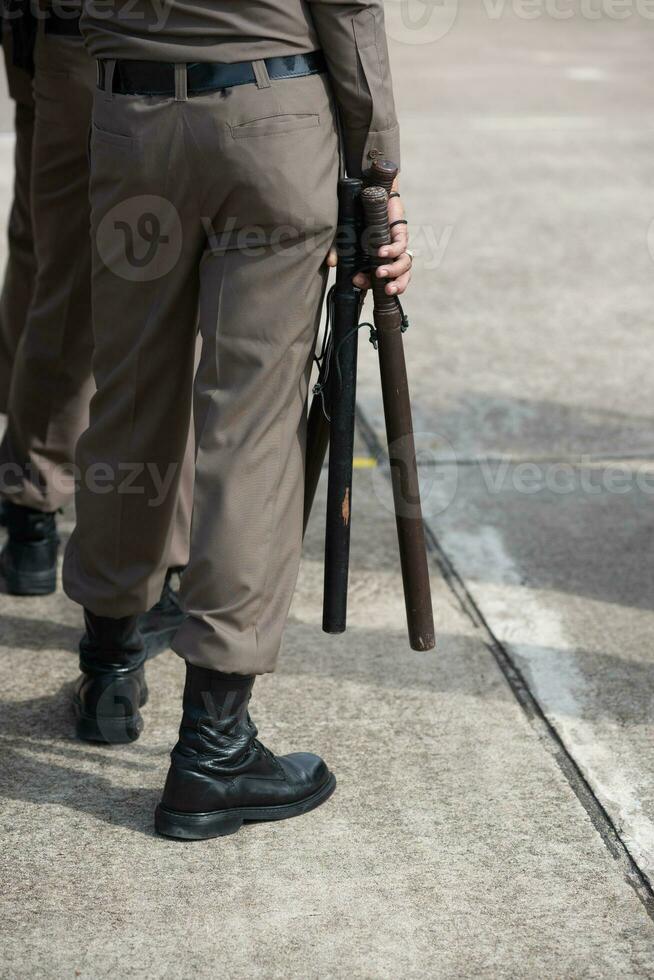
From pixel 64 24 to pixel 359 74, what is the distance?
986 mm

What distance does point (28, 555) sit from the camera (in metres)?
3.29

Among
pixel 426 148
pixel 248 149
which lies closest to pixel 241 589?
pixel 248 149

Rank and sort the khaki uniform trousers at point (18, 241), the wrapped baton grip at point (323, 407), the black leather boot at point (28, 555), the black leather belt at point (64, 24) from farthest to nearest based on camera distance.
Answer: the black leather boot at point (28, 555) < the khaki uniform trousers at point (18, 241) < the black leather belt at point (64, 24) < the wrapped baton grip at point (323, 407)

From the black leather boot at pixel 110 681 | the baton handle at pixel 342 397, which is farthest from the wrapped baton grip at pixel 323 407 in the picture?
the black leather boot at pixel 110 681

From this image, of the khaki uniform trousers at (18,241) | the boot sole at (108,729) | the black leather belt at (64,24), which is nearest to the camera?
the boot sole at (108,729)

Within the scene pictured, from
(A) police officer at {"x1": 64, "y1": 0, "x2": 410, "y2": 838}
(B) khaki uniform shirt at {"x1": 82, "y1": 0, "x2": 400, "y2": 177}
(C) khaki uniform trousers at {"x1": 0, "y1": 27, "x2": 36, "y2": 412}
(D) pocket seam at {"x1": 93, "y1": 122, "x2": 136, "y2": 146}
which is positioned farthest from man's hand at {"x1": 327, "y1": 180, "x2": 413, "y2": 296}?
(C) khaki uniform trousers at {"x1": 0, "y1": 27, "x2": 36, "y2": 412}

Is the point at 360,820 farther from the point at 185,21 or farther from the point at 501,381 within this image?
the point at 501,381

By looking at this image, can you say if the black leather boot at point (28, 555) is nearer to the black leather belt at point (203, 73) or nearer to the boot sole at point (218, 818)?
the boot sole at point (218, 818)

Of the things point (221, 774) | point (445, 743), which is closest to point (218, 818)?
point (221, 774)

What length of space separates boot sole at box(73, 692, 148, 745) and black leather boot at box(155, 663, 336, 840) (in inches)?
11.0

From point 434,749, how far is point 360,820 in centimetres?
29

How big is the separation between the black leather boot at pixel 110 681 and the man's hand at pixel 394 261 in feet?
2.90

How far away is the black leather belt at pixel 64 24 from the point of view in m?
2.88

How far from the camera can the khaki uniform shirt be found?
214cm
